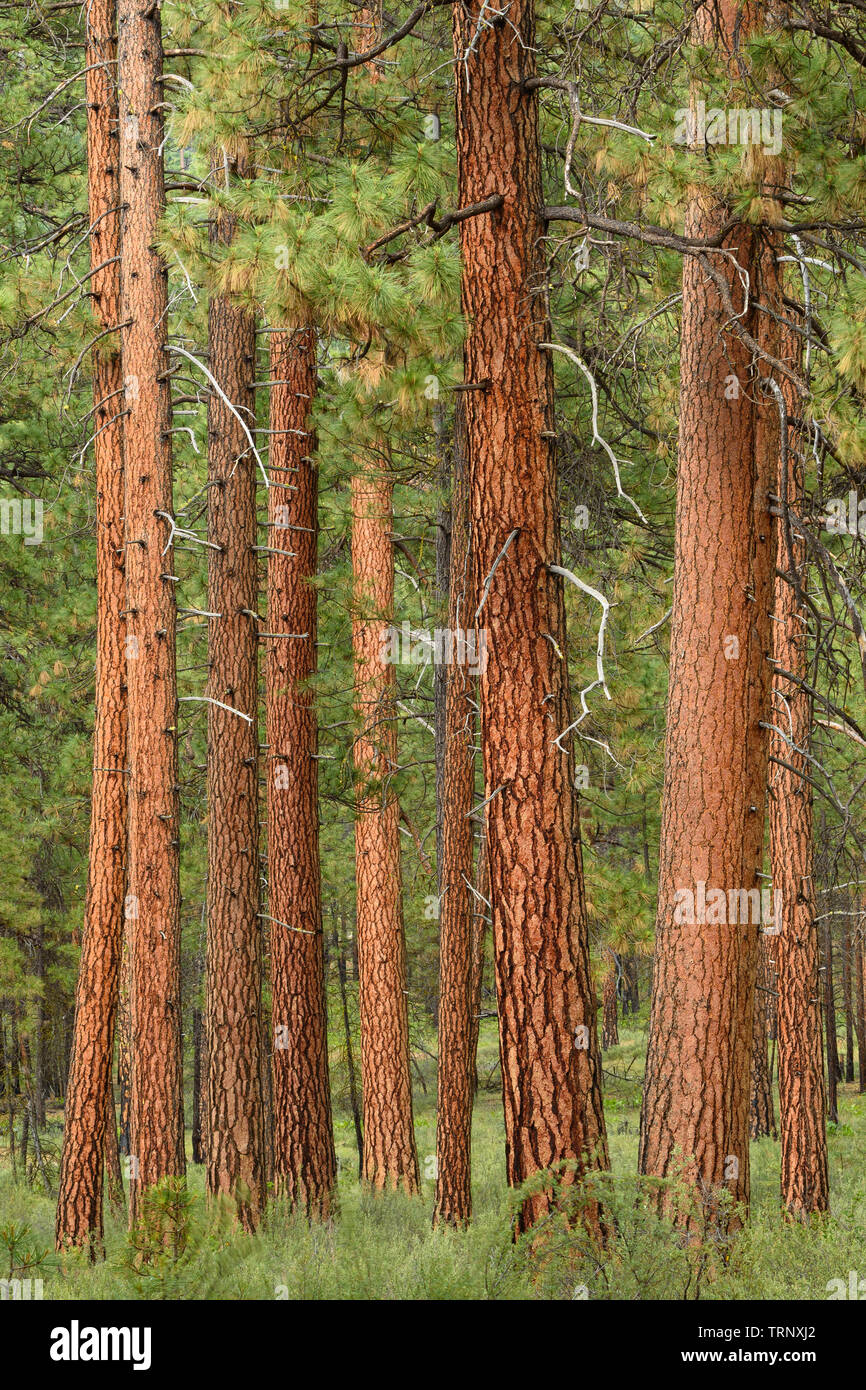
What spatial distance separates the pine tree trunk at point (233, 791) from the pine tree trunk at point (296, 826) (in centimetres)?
49

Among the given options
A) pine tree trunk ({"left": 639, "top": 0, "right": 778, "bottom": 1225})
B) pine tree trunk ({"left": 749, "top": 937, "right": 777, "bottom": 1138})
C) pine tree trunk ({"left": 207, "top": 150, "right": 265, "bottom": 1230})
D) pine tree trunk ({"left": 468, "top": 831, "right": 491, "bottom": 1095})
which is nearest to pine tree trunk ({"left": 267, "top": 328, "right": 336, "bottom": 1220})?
pine tree trunk ({"left": 207, "top": 150, "right": 265, "bottom": 1230})

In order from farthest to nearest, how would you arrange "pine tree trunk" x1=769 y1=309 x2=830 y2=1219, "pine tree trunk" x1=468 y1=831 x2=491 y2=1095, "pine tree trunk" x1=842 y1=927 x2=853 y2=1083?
"pine tree trunk" x1=842 y1=927 x2=853 y2=1083 < "pine tree trunk" x1=769 y1=309 x2=830 y2=1219 < "pine tree trunk" x1=468 y1=831 x2=491 y2=1095

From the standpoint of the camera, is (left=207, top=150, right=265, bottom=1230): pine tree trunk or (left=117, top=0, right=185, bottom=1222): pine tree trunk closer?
(left=117, top=0, right=185, bottom=1222): pine tree trunk

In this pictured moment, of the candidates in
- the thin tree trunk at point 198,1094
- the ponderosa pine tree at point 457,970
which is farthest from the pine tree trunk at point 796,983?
the thin tree trunk at point 198,1094

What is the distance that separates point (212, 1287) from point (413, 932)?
808 inches

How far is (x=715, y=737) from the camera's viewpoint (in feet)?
19.6

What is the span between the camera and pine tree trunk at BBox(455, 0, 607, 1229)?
5043mm

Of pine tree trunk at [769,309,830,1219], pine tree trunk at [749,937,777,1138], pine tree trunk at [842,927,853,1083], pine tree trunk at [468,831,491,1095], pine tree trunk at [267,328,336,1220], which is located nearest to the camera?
pine tree trunk at [468,831,491,1095]

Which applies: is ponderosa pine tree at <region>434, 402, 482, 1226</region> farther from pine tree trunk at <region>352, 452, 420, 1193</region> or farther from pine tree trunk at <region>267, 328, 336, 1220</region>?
pine tree trunk at <region>352, 452, 420, 1193</region>

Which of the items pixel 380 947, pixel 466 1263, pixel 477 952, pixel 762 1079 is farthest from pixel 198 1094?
pixel 466 1263

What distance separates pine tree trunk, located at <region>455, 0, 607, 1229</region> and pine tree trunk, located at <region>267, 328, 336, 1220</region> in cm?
422

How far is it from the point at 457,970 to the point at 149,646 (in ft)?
11.6

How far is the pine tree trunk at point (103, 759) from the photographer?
912cm
